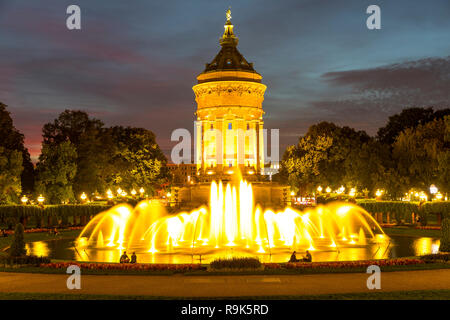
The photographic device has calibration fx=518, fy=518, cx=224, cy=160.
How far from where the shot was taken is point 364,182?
217 feet

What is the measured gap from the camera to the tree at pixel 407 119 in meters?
78.5

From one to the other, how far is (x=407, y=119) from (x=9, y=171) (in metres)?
58.3

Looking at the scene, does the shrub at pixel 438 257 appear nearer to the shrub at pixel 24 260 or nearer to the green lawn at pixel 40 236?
the shrub at pixel 24 260

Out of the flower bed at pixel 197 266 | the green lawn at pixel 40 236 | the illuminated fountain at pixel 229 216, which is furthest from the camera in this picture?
the green lawn at pixel 40 236

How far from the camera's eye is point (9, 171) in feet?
164

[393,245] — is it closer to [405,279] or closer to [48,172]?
[405,279]

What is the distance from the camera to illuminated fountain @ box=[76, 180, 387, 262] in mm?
32594

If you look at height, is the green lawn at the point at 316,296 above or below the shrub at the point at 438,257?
below

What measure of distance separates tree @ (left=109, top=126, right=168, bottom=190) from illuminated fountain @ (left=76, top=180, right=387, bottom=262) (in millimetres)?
26010

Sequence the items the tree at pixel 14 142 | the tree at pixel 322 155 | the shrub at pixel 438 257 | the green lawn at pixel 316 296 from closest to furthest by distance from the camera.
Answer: the green lawn at pixel 316 296 → the shrub at pixel 438 257 → the tree at pixel 14 142 → the tree at pixel 322 155

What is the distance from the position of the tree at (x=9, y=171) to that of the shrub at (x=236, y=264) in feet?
110

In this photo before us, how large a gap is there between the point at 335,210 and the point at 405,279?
3493 cm

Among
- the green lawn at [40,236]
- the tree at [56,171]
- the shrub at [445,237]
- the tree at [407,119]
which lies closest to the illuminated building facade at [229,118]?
the tree at [407,119]
